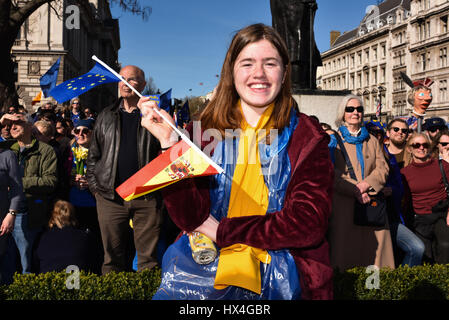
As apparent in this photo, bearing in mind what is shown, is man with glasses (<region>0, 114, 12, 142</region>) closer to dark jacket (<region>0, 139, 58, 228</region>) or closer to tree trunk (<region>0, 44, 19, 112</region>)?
dark jacket (<region>0, 139, 58, 228</region>)

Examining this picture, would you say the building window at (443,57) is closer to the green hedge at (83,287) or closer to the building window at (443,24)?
the building window at (443,24)

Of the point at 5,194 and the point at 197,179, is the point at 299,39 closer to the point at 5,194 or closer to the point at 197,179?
the point at 5,194

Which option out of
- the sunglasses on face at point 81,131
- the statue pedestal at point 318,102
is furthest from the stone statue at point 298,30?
the sunglasses on face at point 81,131

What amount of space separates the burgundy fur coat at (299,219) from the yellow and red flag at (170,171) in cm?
9

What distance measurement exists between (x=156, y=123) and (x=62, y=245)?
3.06 metres

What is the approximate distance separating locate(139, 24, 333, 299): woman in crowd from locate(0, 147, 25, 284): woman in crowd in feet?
10.1

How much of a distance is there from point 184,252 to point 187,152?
46cm

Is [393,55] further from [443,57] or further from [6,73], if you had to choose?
[6,73]

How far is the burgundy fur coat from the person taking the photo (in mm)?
2082

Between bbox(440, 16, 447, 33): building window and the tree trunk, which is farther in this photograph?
bbox(440, 16, 447, 33): building window

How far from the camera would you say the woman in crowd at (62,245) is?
4676mm

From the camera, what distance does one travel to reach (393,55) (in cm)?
6862

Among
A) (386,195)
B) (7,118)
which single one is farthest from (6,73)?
(386,195)

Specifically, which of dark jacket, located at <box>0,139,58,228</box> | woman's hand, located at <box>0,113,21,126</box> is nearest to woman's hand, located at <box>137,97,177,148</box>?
dark jacket, located at <box>0,139,58,228</box>
